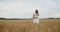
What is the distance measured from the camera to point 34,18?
10406mm

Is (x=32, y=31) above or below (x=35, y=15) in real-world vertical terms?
below

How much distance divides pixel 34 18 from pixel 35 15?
213 millimetres

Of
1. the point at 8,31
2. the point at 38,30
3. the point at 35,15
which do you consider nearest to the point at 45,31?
the point at 38,30

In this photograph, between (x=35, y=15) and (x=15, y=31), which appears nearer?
(x=15, y=31)

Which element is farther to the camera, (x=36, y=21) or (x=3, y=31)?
(x=36, y=21)

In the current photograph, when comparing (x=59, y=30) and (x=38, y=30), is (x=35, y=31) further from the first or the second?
(x=59, y=30)

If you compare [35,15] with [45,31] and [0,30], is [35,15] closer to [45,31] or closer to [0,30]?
[45,31]

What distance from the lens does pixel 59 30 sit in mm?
10023

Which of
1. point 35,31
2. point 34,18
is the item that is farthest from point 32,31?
point 34,18

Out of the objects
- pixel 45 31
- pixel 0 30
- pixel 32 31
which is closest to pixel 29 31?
pixel 32 31

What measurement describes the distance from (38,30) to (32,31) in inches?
11.2

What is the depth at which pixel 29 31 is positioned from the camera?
9891mm

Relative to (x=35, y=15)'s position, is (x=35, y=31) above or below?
below

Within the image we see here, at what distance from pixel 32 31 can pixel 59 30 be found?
1275 mm
